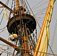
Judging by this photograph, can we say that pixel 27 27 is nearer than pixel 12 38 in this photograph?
No

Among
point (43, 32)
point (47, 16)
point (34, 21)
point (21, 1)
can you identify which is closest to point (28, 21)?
point (34, 21)

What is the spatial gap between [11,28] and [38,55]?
11.0 feet

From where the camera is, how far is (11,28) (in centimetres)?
971

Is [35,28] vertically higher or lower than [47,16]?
lower

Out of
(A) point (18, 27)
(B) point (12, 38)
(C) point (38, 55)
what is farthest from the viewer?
(A) point (18, 27)

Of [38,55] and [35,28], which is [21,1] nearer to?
[35,28]

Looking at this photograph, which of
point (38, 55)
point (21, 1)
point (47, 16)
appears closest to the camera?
point (38, 55)

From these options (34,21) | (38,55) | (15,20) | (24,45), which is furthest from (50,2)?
(38,55)

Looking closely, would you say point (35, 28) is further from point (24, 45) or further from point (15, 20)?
point (24, 45)

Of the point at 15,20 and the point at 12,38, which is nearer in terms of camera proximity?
the point at 12,38

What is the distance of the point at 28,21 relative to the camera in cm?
963

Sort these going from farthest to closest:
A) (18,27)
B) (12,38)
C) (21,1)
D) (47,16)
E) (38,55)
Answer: (21,1), (18,27), (47,16), (12,38), (38,55)

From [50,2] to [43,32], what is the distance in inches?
99.2

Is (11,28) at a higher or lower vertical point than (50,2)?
lower
